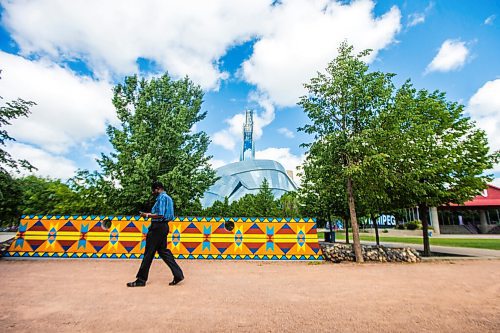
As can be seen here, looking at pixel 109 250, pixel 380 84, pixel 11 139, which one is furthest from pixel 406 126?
pixel 11 139

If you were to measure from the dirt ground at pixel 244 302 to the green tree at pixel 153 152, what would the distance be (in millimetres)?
5929

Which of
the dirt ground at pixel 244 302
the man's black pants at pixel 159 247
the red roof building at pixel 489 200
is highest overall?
the red roof building at pixel 489 200

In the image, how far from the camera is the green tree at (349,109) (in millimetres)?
9891

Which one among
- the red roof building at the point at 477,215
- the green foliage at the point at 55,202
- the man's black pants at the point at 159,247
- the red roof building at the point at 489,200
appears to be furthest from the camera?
the red roof building at the point at 477,215

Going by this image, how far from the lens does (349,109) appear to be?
10.4 metres

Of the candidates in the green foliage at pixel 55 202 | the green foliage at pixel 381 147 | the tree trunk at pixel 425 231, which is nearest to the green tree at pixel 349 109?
the green foliage at pixel 381 147

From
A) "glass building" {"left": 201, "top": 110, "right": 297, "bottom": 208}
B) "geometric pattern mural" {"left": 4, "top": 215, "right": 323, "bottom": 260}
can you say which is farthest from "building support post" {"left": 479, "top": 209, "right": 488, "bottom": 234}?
"geometric pattern mural" {"left": 4, "top": 215, "right": 323, "bottom": 260}

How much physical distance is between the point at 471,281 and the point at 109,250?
10.7 metres

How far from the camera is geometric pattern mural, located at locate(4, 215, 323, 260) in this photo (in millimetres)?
8891

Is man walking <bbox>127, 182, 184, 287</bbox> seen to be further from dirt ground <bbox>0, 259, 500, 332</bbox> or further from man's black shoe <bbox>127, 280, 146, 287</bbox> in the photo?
dirt ground <bbox>0, 259, 500, 332</bbox>

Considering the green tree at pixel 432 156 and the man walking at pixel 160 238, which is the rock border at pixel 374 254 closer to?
the green tree at pixel 432 156

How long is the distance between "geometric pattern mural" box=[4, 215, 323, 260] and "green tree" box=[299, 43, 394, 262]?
2504 millimetres

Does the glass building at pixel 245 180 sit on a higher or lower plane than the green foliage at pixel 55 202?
higher

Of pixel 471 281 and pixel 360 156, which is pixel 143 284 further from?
pixel 360 156
